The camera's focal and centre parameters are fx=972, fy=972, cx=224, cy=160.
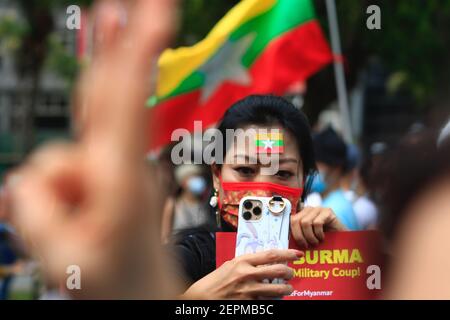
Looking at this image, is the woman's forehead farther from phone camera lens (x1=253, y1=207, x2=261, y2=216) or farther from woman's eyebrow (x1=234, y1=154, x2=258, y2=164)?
phone camera lens (x1=253, y1=207, x2=261, y2=216)

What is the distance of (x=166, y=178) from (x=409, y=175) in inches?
326

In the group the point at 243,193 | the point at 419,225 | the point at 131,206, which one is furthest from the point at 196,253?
the point at 131,206

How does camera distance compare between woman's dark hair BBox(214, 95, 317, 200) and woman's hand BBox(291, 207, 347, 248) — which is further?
woman's dark hair BBox(214, 95, 317, 200)

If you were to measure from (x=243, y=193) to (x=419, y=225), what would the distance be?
124 centimetres

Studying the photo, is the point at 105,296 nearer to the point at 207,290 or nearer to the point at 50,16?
the point at 207,290

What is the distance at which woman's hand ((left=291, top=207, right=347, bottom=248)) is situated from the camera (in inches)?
102

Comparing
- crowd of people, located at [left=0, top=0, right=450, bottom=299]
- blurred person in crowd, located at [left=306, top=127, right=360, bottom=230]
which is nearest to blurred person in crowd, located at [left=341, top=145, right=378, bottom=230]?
blurred person in crowd, located at [left=306, top=127, right=360, bottom=230]

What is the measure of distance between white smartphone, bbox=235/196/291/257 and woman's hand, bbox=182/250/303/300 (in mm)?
137

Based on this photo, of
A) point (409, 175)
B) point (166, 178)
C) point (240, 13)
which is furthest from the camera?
point (166, 178)

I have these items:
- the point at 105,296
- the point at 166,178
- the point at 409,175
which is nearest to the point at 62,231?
A: the point at 105,296

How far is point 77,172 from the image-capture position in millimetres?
1233

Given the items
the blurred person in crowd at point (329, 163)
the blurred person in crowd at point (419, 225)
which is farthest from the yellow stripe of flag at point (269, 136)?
the blurred person in crowd at point (329, 163)

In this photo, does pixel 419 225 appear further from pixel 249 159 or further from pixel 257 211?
pixel 249 159

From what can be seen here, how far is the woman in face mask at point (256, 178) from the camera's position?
2.60 m
